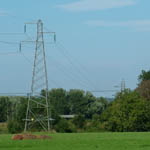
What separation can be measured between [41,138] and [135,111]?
47.7 m

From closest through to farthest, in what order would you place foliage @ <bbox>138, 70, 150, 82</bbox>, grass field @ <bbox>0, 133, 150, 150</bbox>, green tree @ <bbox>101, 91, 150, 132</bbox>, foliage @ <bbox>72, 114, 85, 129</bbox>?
grass field @ <bbox>0, 133, 150, 150</bbox>, green tree @ <bbox>101, 91, 150, 132</bbox>, foliage @ <bbox>72, 114, 85, 129</bbox>, foliage @ <bbox>138, 70, 150, 82</bbox>

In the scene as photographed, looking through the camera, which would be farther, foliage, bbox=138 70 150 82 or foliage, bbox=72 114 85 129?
foliage, bbox=138 70 150 82

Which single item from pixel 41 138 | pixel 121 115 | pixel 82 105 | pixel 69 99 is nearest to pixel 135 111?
pixel 121 115

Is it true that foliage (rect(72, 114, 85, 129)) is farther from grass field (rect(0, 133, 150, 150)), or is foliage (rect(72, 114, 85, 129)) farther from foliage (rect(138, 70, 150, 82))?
grass field (rect(0, 133, 150, 150))

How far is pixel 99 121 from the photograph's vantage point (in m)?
100

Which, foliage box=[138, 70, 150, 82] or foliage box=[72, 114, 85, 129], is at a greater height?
foliage box=[138, 70, 150, 82]

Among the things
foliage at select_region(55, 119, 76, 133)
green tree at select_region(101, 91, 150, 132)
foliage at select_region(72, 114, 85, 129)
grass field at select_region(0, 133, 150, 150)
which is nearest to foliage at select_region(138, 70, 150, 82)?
foliage at select_region(72, 114, 85, 129)

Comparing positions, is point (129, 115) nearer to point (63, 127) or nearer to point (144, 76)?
point (63, 127)

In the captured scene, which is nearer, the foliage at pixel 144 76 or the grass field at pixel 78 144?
the grass field at pixel 78 144

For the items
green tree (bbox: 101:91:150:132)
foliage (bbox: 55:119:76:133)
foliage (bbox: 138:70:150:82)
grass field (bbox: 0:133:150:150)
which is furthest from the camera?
foliage (bbox: 138:70:150:82)

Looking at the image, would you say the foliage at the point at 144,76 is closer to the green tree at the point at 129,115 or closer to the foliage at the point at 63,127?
the green tree at the point at 129,115

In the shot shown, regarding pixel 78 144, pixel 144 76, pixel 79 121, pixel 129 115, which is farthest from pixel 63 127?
pixel 144 76

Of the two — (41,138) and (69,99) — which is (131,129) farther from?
(69,99)

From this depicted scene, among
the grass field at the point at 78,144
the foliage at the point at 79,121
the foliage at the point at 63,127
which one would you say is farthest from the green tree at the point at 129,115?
the grass field at the point at 78,144
